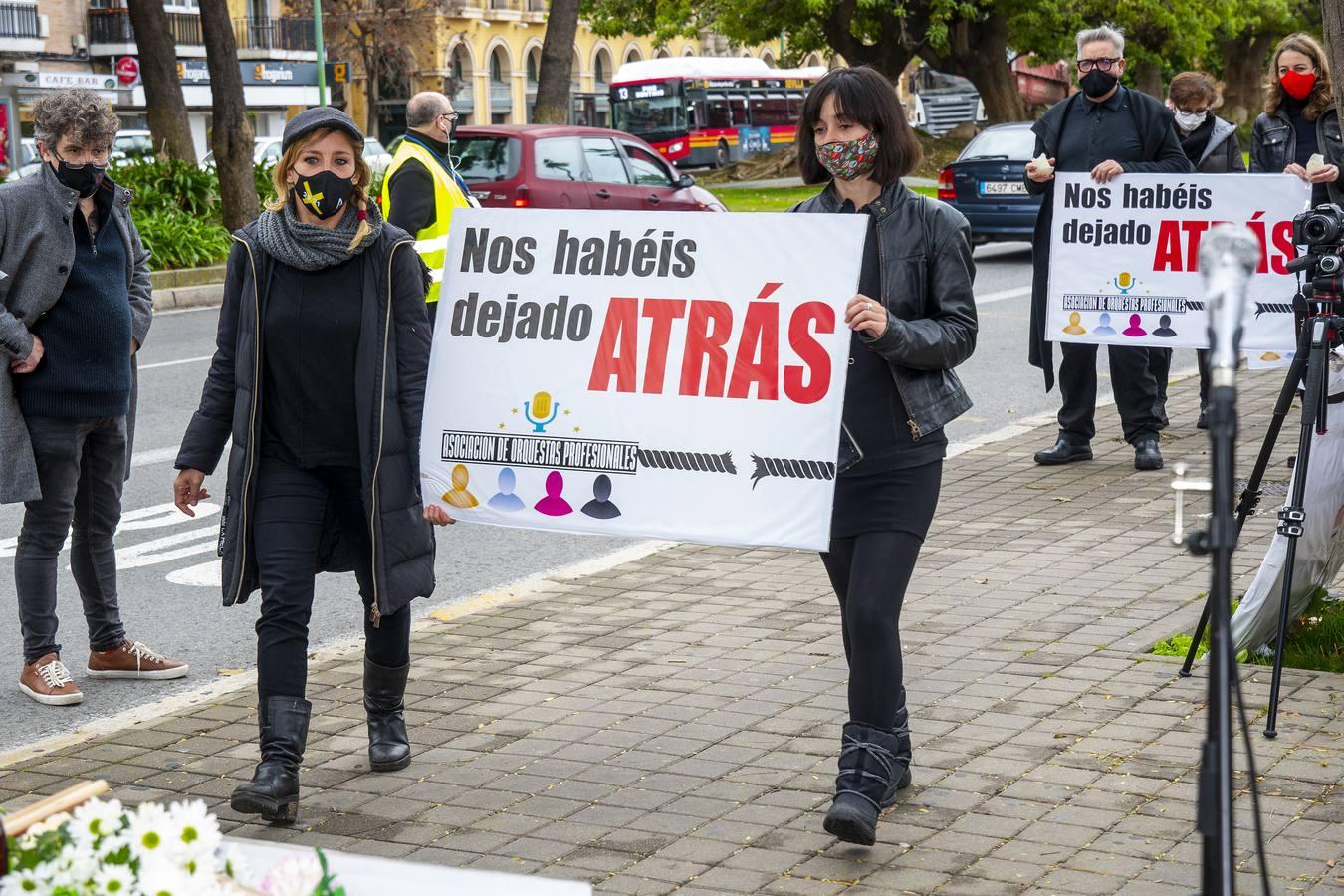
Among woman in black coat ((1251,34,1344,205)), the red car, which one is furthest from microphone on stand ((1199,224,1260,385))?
the red car

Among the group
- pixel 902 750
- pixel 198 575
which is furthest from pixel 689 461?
pixel 198 575

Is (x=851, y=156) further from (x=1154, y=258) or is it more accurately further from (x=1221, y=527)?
(x=1154, y=258)

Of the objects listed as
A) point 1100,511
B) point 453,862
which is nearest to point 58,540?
point 453,862

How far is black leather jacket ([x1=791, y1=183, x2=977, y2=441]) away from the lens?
4.37 metres

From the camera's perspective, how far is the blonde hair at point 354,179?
467 cm

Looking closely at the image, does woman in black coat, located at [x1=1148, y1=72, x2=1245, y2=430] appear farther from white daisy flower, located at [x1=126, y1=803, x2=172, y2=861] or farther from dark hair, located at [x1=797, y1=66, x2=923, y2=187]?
white daisy flower, located at [x1=126, y1=803, x2=172, y2=861]

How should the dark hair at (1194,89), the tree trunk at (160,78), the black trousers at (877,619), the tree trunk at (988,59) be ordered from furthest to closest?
the tree trunk at (988,59)
the tree trunk at (160,78)
the dark hair at (1194,89)
the black trousers at (877,619)

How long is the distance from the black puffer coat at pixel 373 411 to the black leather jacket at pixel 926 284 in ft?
4.10

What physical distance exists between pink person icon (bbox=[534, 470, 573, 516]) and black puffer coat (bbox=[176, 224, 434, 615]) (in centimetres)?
34

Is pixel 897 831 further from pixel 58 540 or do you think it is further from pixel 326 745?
pixel 58 540

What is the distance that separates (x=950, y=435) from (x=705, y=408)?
6581 millimetres

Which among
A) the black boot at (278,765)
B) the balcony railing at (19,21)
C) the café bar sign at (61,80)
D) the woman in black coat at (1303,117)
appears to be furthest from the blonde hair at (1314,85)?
the balcony railing at (19,21)

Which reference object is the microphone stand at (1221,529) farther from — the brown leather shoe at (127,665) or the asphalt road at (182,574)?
the brown leather shoe at (127,665)

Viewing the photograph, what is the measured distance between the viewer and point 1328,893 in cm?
392
